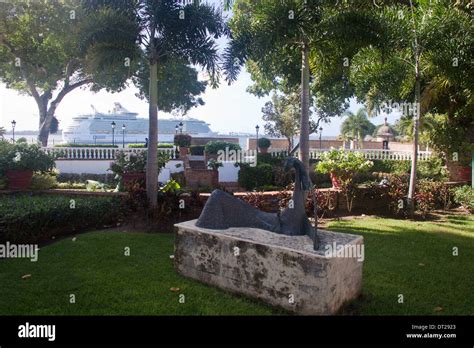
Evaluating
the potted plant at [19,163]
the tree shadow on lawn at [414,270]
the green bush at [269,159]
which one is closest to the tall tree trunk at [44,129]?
the potted plant at [19,163]

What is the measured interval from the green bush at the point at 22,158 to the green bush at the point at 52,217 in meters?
2.92

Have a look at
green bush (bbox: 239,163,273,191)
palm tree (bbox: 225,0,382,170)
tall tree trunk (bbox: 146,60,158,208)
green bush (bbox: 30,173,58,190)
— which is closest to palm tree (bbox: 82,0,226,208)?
tall tree trunk (bbox: 146,60,158,208)

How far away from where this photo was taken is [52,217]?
21.3 ft

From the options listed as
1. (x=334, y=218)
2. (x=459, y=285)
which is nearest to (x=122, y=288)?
(x=459, y=285)

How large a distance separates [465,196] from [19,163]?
11732 mm

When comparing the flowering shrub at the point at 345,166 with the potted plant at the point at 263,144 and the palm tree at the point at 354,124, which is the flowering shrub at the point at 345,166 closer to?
the potted plant at the point at 263,144

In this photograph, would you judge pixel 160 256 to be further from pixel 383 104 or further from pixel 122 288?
pixel 383 104

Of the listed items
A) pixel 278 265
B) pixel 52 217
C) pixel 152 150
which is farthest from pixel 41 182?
pixel 278 265

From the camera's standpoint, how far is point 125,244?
604 cm

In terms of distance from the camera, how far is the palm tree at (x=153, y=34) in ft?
23.8

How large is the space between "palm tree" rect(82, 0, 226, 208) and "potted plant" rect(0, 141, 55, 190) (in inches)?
145
